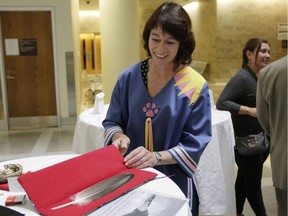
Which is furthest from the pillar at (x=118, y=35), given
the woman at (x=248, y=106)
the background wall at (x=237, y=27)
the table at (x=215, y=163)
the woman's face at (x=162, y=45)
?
the woman's face at (x=162, y=45)

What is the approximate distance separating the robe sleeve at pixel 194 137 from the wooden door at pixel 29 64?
555cm

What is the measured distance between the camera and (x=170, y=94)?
1.32 metres

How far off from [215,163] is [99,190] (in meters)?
1.71

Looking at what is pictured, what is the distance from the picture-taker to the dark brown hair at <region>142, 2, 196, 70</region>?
127 cm

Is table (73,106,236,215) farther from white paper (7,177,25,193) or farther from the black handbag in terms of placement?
white paper (7,177,25,193)

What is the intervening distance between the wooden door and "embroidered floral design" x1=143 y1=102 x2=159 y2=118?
5.45 meters

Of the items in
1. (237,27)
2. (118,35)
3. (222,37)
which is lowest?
(118,35)

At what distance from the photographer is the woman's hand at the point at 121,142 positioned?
1.29m

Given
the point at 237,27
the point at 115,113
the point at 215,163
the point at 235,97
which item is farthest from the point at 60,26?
the point at 115,113

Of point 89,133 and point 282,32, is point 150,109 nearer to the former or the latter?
point 89,133

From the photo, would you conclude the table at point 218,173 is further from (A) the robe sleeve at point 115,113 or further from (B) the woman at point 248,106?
(A) the robe sleeve at point 115,113

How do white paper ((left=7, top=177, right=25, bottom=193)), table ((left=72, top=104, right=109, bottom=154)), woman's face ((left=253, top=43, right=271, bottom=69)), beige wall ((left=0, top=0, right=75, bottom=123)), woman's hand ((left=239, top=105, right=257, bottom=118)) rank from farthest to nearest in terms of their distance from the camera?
beige wall ((left=0, top=0, right=75, bottom=123)), table ((left=72, top=104, right=109, bottom=154)), woman's face ((left=253, top=43, right=271, bottom=69)), woman's hand ((left=239, top=105, right=257, bottom=118)), white paper ((left=7, top=177, right=25, bottom=193))

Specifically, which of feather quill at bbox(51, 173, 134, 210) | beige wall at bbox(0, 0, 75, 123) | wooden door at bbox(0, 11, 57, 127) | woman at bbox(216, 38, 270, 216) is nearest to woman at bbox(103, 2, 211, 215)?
feather quill at bbox(51, 173, 134, 210)

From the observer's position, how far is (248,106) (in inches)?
104
